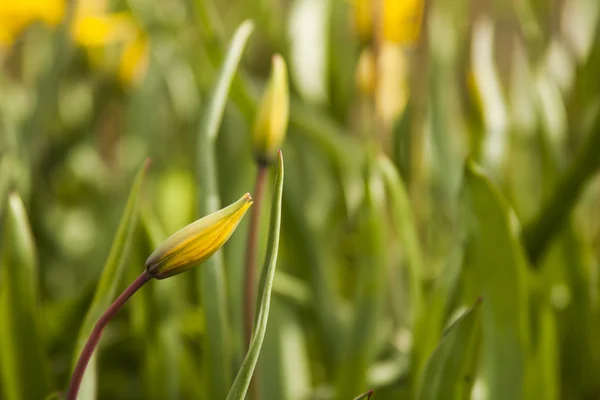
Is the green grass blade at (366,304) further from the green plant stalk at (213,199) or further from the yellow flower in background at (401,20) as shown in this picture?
the yellow flower in background at (401,20)

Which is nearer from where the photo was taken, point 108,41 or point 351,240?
point 351,240

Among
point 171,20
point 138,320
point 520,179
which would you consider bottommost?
point 520,179

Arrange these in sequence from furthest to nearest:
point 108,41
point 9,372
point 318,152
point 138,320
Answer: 1. point 108,41
2. point 318,152
3. point 138,320
4. point 9,372

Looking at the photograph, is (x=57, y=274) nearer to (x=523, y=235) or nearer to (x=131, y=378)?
(x=131, y=378)

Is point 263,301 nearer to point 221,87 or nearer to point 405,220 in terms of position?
point 221,87

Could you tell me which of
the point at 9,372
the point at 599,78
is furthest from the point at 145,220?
the point at 599,78

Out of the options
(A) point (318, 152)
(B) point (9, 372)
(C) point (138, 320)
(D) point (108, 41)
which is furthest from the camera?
(D) point (108, 41)

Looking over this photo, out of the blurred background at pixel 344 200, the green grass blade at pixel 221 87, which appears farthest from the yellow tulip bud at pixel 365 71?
the green grass blade at pixel 221 87

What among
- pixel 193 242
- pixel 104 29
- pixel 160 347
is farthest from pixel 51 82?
pixel 193 242
